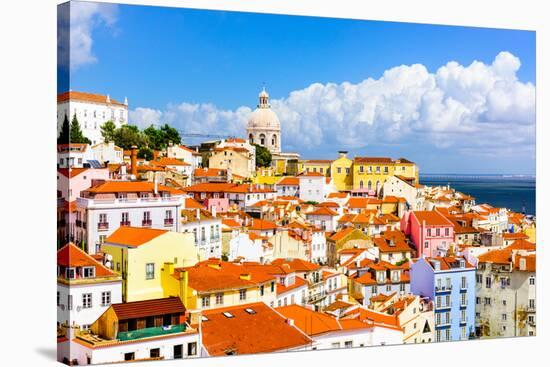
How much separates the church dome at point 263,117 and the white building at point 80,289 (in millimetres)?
2312

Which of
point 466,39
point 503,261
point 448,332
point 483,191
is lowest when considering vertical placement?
point 448,332

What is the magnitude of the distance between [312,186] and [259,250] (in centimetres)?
111

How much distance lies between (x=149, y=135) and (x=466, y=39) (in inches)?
152

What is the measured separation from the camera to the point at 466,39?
11.1m

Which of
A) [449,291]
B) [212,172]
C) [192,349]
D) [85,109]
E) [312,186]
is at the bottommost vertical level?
[192,349]

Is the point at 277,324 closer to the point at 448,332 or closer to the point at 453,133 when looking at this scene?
the point at 448,332

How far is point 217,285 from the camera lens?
9.78 metres

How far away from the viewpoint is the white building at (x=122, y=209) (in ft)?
30.3

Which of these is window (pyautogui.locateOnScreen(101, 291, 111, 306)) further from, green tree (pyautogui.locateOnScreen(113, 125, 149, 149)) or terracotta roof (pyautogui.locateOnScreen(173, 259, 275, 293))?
green tree (pyautogui.locateOnScreen(113, 125, 149, 149))

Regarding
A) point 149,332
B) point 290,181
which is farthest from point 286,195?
point 149,332

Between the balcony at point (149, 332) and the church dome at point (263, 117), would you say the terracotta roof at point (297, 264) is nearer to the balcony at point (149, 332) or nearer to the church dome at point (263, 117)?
the church dome at point (263, 117)

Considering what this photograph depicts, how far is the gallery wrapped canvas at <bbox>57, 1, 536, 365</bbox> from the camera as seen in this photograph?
916 centimetres

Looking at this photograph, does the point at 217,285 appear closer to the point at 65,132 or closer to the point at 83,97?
the point at 65,132
